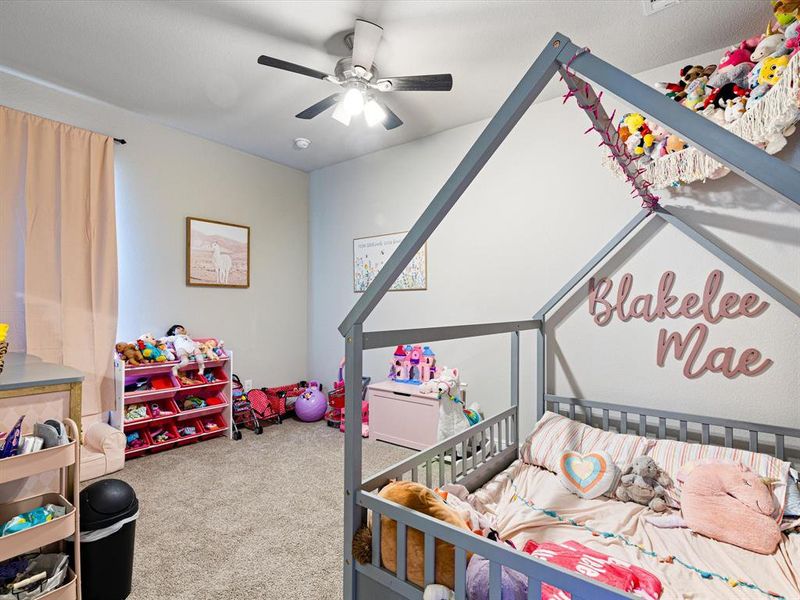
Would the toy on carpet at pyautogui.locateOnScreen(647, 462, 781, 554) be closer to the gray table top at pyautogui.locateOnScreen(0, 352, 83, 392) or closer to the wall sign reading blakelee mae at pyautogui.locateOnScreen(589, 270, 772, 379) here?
the wall sign reading blakelee mae at pyautogui.locateOnScreen(589, 270, 772, 379)

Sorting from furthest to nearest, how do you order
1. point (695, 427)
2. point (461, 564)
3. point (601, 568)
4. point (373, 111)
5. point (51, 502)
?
point (373, 111)
point (695, 427)
point (51, 502)
point (601, 568)
point (461, 564)

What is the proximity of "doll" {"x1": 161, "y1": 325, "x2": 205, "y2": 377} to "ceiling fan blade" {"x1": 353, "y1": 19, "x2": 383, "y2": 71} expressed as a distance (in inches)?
97.0

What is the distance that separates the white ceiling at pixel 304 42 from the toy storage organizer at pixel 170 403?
6.59 feet

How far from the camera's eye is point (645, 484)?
183cm

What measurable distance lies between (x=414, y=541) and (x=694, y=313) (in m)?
2.11

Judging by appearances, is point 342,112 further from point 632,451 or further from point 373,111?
point 632,451

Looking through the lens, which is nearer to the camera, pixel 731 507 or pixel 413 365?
pixel 731 507

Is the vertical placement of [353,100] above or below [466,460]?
above

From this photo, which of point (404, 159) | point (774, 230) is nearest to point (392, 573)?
point (774, 230)

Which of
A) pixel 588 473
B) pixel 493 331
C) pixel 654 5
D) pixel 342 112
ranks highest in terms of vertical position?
pixel 654 5

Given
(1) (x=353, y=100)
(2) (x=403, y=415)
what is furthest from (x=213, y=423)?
(1) (x=353, y=100)

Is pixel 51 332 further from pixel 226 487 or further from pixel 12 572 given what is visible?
pixel 12 572

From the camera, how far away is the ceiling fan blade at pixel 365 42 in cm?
206

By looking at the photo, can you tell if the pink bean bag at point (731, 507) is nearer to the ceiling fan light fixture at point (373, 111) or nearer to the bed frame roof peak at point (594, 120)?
the bed frame roof peak at point (594, 120)
